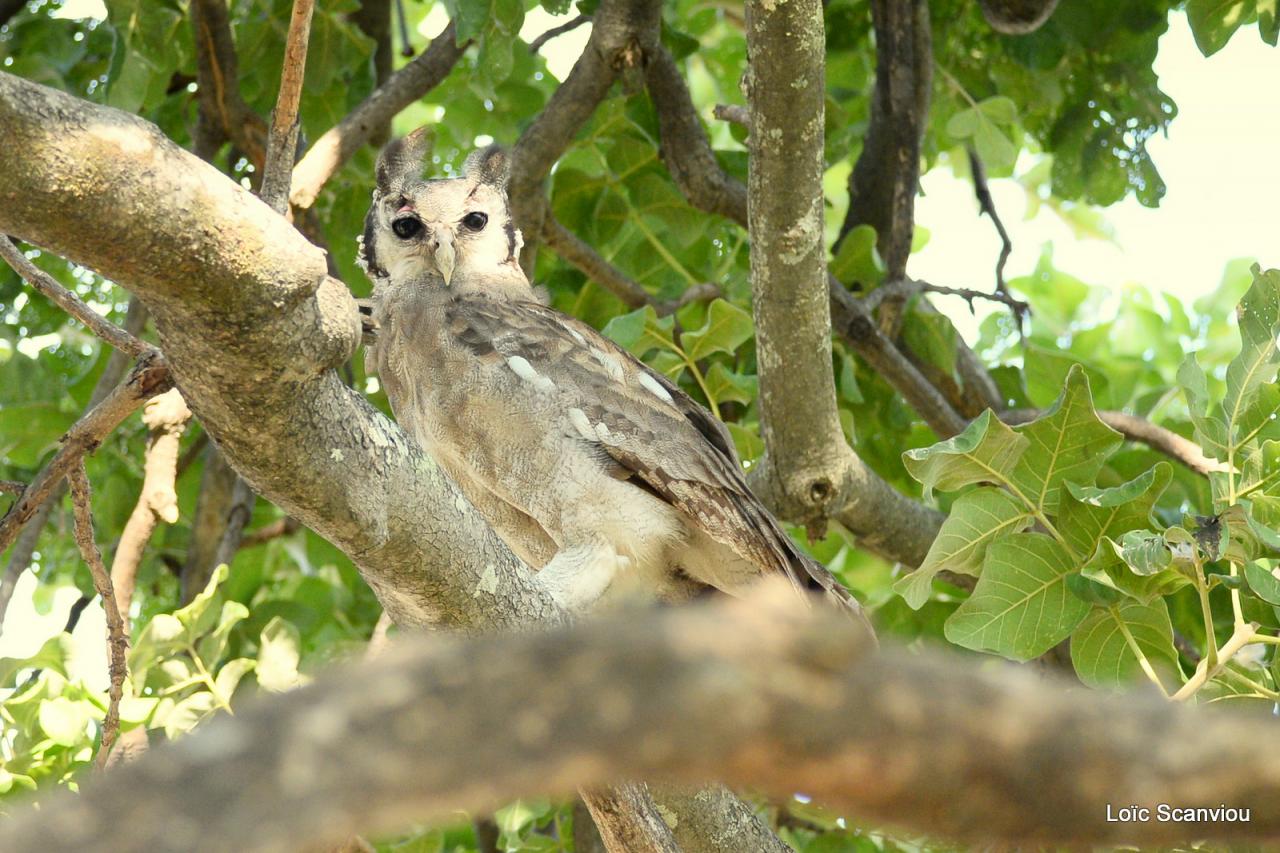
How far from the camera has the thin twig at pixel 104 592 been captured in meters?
2.25

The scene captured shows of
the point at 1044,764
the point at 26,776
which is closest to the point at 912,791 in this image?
the point at 1044,764

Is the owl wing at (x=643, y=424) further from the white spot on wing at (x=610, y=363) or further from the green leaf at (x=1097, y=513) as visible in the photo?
the green leaf at (x=1097, y=513)

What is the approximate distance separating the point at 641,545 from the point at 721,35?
4.16 metres

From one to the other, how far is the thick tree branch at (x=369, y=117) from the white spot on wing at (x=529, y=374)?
2.42 feet

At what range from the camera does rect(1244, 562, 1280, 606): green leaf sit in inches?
97.1

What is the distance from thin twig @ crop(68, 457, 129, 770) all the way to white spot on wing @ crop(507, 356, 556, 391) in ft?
3.68

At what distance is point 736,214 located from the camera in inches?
159

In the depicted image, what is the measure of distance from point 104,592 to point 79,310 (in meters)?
0.49

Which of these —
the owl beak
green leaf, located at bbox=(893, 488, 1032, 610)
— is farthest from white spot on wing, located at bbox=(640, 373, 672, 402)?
green leaf, located at bbox=(893, 488, 1032, 610)

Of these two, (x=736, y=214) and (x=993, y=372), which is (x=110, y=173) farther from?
(x=993, y=372)

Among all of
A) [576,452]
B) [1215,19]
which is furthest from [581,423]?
[1215,19]

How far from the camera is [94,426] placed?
224cm

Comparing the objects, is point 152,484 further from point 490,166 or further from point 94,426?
point 490,166

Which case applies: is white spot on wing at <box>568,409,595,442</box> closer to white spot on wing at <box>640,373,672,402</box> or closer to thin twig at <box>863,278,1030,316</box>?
white spot on wing at <box>640,373,672,402</box>
